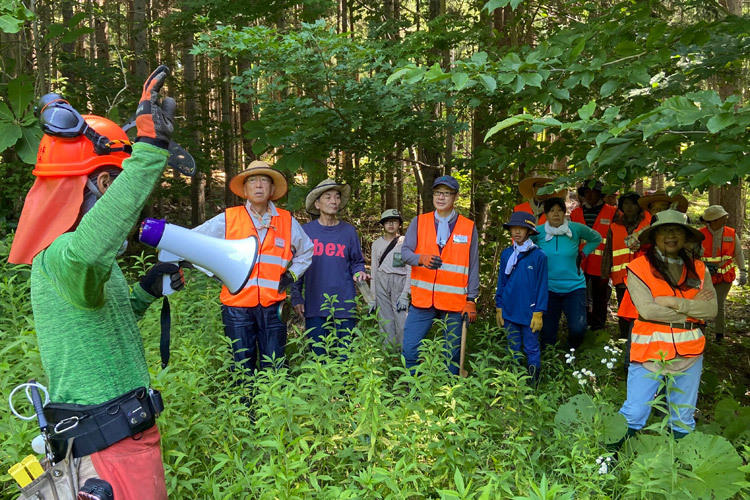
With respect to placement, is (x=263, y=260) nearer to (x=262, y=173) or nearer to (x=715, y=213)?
(x=262, y=173)

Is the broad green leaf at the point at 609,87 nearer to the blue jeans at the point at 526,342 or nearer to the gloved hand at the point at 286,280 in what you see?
the gloved hand at the point at 286,280

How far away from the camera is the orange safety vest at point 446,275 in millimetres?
5445

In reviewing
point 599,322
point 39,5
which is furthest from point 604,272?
point 39,5

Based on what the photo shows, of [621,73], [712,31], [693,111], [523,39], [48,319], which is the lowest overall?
[48,319]

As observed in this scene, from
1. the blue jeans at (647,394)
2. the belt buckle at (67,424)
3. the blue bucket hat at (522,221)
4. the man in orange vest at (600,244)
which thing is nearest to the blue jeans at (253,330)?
the blue bucket hat at (522,221)

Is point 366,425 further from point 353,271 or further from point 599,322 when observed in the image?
point 599,322

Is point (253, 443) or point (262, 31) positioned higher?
point (262, 31)

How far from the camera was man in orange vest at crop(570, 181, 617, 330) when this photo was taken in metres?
7.72

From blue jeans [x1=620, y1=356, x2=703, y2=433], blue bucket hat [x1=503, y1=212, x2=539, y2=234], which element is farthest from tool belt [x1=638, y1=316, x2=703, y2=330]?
blue bucket hat [x1=503, y1=212, x2=539, y2=234]

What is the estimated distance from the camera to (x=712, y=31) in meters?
3.58

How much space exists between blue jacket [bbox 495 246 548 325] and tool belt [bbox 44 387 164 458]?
4.32 meters

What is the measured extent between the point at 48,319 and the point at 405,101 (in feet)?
14.2

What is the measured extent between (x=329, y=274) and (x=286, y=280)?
822 mm

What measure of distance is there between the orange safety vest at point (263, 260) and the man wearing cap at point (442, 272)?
4.17ft
